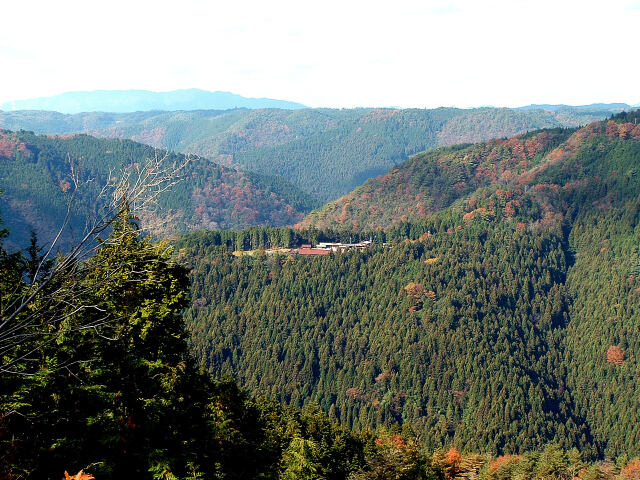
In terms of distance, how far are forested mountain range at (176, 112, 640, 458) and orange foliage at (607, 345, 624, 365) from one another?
0.33 m

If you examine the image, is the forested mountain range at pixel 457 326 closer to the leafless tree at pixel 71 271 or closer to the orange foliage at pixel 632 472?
the orange foliage at pixel 632 472

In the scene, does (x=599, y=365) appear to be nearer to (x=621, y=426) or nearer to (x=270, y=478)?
(x=621, y=426)

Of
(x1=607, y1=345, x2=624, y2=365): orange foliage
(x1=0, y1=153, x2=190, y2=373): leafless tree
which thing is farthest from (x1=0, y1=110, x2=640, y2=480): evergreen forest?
(x1=607, y1=345, x2=624, y2=365): orange foliage

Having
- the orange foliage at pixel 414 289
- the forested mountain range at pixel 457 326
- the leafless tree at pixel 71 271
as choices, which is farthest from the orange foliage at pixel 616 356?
the leafless tree at pixel 71 271

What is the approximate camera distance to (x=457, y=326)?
491 ft

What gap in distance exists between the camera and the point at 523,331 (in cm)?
15625

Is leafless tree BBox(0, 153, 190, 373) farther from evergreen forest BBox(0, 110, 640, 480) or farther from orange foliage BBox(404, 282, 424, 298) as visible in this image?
orange foliage BBox(404, 282, 424, 298)

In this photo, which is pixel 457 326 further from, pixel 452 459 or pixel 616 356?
pixel 452 459

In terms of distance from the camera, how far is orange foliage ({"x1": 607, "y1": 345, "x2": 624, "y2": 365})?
139 m

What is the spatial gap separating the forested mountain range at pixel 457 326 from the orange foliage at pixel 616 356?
331mm

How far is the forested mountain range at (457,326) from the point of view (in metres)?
124

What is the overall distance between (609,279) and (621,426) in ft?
187

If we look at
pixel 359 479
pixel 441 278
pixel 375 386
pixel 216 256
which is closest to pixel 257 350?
pixel 375 386

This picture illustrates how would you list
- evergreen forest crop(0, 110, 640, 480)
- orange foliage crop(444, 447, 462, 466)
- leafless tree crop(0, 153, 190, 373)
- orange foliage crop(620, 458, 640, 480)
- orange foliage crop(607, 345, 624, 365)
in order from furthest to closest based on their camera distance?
1. orange foliage crop(607, 345, 624, 365)
2. orange foliage crop(620, 458, 640, 480)
3. orange foliage crop(444, 447, 462, 466)
4. evergreen forest crop(0, 110, 640, 480)
5. leafless tree crop(0, 153, 190, 373)
